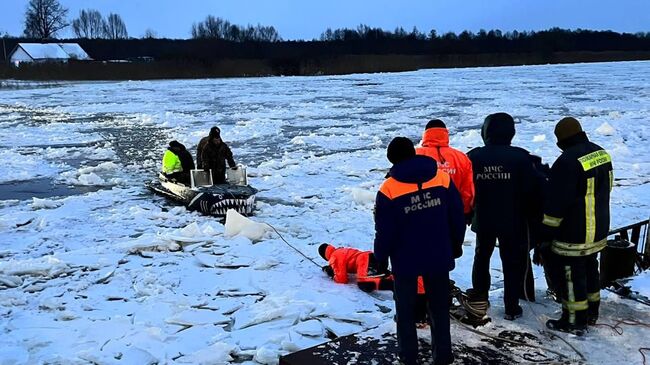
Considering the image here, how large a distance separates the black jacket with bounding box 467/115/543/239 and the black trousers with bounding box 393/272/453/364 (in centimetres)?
85

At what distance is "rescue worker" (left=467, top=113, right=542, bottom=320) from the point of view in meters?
4.46

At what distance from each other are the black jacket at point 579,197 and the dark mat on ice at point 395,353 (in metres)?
0.75

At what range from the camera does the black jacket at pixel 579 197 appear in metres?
4.26

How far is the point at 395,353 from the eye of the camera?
4324mm

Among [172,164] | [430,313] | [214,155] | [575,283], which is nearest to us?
[430,313]

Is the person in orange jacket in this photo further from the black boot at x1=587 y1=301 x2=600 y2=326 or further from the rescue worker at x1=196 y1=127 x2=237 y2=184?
the rescue worker at x1=196 y1=127 x2=237 y2=184

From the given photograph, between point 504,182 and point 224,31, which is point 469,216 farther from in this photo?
point 224,31

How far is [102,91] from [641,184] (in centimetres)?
3776

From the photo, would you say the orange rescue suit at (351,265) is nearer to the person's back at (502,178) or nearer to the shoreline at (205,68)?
the person's back at (502,178)

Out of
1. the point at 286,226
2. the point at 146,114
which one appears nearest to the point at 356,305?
the point at 286,226

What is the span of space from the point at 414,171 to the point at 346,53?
94941 mm

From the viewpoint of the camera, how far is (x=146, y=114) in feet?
87.5

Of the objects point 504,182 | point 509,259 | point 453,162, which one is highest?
point 453,162

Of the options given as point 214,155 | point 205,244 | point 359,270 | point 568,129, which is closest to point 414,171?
point 568,129
